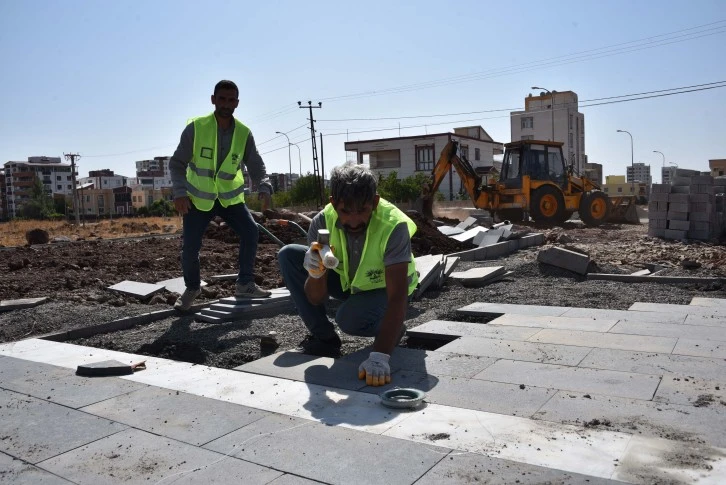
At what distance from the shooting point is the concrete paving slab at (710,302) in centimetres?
571

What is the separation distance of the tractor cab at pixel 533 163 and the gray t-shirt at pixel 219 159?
14.3 m

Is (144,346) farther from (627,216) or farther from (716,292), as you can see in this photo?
(627,216)

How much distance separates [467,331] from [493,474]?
2.49 m

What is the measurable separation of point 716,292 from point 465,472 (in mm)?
5431

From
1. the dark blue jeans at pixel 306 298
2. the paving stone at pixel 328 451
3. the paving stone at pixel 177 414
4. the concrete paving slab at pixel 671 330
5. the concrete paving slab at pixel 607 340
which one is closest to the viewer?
the paving stone at pixel 328 451

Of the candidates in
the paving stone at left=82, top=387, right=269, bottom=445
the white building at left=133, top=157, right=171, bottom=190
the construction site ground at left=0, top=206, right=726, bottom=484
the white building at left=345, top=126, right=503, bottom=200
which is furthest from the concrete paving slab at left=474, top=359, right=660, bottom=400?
the white building at left=133, top=157, right=171, bottom=190

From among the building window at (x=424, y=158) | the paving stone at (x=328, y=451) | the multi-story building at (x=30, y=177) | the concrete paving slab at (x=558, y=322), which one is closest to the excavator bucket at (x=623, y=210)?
the concrete paving slab at (x=558, y=322)

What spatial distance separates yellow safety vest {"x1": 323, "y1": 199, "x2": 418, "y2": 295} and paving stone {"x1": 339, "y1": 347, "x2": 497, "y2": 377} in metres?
0.40

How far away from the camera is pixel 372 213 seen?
3.71 metres

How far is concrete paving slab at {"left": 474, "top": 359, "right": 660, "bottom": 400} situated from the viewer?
3.28 m

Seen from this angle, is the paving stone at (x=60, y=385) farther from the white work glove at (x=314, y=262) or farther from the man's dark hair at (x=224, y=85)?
the man's dark hair at (x=224, y=85)

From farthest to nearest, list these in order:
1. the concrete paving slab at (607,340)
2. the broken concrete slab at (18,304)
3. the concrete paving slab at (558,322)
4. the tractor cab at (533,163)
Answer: the tractor cab at (533,163)
the broken concrete slab at (18,304)
the concrete paving slab at (558,322)
the concrete paving slab at (607,340)

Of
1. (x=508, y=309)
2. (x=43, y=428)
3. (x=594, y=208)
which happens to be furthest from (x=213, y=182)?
(x=594, y=208)

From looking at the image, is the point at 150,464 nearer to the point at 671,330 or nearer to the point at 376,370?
the point at 376,370
